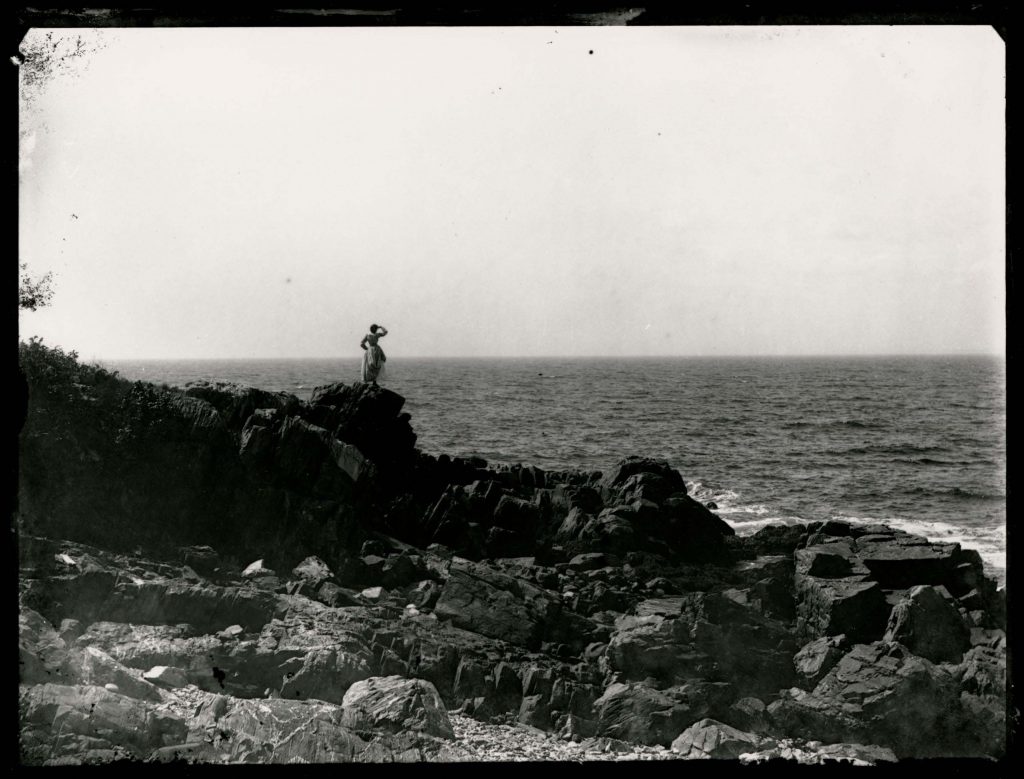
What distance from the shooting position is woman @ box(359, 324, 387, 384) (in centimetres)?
1196

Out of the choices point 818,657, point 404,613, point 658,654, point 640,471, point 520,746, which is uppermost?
point 640,471

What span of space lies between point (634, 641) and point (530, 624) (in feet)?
4.97

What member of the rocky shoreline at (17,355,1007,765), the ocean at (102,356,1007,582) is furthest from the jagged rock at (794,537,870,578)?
the ocean at (102,356,1007,582)

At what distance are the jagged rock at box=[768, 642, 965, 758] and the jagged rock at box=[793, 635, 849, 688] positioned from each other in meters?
0.54

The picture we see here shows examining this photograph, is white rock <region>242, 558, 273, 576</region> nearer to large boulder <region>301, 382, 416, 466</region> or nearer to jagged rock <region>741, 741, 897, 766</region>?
large boulder <region>301, 382, 416, 466</region>

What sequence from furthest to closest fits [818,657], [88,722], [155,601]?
[818,657] → [155,601] → [88,722]

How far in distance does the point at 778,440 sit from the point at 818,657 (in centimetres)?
2434

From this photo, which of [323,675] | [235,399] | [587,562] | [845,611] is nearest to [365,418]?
[235,399]

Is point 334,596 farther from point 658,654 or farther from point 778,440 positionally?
point 778,440

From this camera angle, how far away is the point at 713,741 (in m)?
8.14

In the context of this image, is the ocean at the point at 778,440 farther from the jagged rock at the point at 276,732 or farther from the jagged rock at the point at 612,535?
the jagged rock at the point at 276,732

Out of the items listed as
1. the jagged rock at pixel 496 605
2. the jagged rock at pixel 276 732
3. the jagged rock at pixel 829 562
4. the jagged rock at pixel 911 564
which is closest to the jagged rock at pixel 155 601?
the jagged rock at pixel 276 732

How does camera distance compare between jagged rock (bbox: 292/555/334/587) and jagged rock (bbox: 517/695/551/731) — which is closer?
jagged rock (bbox: 517/695/551/731)

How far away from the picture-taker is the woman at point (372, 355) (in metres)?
12.0
